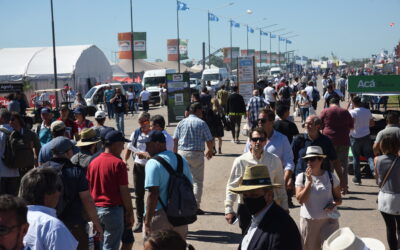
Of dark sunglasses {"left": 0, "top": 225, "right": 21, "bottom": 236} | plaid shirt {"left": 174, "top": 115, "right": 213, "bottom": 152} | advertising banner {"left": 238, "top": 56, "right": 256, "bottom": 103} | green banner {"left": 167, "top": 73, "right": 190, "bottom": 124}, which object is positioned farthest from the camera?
advertising banner {"left": 238, "top": 56, "right": 256, "bottom": 103}

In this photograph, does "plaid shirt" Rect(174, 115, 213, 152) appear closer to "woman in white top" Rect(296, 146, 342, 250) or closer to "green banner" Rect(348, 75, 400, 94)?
"woman in white top" Rect(296, 146, 342, 250)

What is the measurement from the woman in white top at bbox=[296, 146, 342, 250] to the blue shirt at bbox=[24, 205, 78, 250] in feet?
9.34

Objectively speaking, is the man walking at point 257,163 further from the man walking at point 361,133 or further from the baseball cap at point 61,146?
the man walking at point 361,133

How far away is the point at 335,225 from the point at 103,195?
2.40m

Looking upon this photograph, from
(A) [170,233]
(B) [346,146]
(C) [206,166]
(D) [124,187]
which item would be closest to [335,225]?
(D) [124,187]

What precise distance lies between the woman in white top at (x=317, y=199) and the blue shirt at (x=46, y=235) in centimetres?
285

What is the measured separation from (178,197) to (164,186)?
0.18 m

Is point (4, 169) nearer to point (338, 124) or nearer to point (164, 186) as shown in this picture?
point (164, 186)

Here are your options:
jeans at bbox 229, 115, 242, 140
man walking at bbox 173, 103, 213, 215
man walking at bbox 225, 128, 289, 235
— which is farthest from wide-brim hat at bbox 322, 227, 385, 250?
jeans at bbox 229, 115, 242, 140

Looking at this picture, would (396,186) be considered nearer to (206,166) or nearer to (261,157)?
(261,157)

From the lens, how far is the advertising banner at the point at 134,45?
216ft

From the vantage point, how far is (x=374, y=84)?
16.5 meters

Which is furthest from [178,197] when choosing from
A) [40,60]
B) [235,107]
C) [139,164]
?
[40,60]

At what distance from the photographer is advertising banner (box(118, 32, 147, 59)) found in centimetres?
6594
